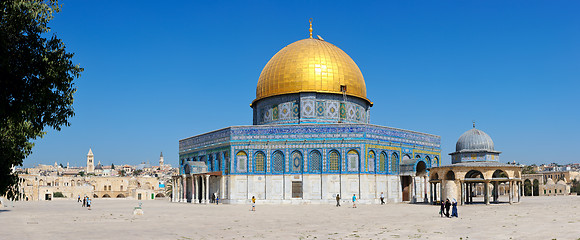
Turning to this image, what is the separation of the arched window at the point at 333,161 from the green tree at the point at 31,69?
28.4 metres

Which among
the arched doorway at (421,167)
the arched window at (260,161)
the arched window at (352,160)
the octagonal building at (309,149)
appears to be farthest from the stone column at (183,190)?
the arched doorway at (421,167)

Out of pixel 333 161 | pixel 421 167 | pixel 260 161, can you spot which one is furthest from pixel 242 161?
pixel 421 167

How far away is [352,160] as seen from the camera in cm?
3919

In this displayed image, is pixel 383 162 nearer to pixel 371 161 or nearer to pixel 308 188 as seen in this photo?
pixel 371 161

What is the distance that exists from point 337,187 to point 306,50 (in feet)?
44.2

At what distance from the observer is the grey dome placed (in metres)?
37.8

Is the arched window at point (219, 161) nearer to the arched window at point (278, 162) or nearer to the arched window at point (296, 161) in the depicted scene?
the arched window at point (278, 162)

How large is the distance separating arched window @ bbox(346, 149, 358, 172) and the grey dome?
24.5 feet

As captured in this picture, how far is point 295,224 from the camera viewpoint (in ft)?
67.7

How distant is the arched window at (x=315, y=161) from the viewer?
39531mm

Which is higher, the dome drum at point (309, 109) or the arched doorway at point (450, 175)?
the dome drum at point (309, 109)

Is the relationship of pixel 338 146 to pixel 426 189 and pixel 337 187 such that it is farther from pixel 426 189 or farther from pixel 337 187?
pixel 426 189

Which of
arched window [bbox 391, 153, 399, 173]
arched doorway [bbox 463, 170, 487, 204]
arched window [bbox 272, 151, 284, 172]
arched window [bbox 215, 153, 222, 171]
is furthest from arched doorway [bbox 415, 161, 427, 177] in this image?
arched window [bbox 215, 153, 222, 171]

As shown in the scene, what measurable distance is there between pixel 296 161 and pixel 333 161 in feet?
8.91
